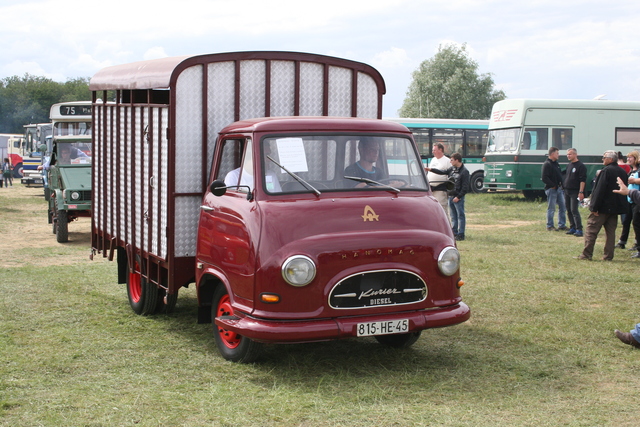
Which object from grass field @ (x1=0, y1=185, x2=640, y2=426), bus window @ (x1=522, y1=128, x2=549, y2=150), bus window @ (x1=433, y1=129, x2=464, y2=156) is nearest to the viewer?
grass field @ (x1=0, y1=185, x2=640, y2=426)

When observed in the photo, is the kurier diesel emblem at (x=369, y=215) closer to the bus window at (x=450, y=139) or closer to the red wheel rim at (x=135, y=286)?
the red wheel rim at (x=135, y=286)

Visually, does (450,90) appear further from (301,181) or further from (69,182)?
(301,181)

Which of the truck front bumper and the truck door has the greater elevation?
the truck door

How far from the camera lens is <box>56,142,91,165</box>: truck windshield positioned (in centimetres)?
1720

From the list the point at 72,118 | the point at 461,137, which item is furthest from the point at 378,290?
the point at 461,137

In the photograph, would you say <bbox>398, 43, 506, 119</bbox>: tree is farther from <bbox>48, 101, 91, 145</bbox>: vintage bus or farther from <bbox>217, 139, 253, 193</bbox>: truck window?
<bbox>217, 139, 253, 193</bbox>: truck window

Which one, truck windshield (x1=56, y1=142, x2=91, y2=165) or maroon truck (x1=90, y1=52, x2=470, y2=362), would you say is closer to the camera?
maroon truck (x1=90, y1=52, x2=470, y2=362)

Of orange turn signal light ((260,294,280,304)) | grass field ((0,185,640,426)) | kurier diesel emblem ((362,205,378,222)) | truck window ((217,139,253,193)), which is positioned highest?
truck window ((217,139,253,193))

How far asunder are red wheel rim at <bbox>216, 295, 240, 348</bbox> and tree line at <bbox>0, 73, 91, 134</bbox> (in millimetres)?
109991

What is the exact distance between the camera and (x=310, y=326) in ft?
19.4

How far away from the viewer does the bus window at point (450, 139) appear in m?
33.1

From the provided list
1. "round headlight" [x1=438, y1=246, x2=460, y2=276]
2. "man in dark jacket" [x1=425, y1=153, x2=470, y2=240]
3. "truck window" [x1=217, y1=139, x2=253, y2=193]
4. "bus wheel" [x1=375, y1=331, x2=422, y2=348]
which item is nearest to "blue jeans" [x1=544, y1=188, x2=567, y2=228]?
"man in dark jacket" [x1=425, y1=153, x2=470, y2=240]

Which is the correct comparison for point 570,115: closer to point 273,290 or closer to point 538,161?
point 538,161

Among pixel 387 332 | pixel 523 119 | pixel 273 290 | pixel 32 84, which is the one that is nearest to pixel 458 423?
pixel 387 332
